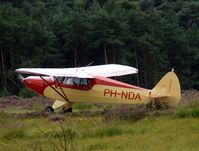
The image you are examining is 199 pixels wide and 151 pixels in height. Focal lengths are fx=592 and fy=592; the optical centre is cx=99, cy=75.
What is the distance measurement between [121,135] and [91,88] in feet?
37.1

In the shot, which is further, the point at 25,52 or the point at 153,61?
the point at 153,61

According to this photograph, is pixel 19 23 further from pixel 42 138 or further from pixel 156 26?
pixel 42 138

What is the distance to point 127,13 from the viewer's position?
76062mm

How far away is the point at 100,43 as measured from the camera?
67.1 m

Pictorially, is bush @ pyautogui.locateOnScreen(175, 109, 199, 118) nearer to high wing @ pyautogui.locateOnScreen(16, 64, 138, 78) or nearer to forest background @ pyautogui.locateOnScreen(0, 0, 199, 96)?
high wing @ pyautogui.locateOnScreen(16, 64, 138, 78)

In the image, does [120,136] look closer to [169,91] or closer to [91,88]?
[169,91]

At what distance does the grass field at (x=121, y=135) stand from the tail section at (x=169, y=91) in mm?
4674

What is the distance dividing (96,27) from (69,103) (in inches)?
1715

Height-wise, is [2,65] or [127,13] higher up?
[127,13]

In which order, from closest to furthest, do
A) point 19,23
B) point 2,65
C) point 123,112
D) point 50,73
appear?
point 123,112 < point 50,73 < point 2,65 < point 19,23

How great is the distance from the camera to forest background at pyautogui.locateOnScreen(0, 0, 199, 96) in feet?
209

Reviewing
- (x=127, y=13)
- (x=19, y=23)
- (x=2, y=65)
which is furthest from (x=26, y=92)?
(x=127, y=13)

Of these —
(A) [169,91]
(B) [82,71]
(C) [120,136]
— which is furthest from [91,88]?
(C) [120,136]

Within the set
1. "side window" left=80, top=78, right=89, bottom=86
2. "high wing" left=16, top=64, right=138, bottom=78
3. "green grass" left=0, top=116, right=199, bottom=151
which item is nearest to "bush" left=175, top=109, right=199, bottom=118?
"green grass" left=0, top=116, right=199, bottom=151
